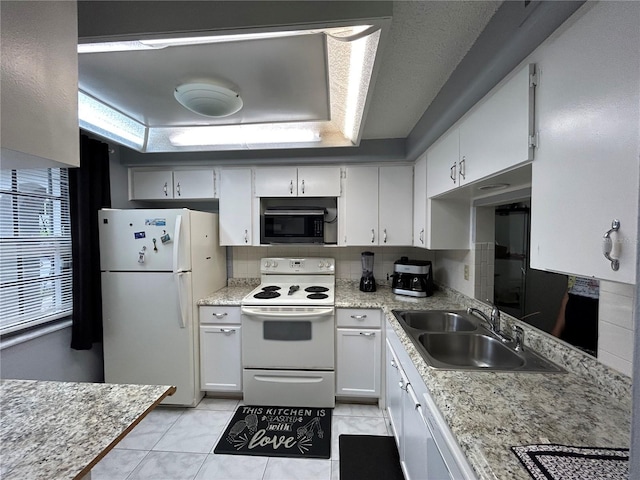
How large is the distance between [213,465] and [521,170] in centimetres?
242

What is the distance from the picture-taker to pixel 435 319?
6.34ft

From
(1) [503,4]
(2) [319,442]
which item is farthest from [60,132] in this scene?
(2) [319,442]

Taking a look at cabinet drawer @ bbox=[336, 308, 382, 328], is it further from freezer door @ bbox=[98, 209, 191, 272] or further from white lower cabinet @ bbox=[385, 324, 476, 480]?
freezer door @ bbox=[98, 209, 191, 272]

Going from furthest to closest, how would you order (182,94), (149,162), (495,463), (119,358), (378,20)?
(149,162) → (119,358) → (182,94) → (378,20) → (495,463)

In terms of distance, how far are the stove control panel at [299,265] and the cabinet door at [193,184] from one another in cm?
91

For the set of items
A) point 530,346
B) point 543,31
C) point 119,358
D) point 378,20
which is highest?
point 378,20

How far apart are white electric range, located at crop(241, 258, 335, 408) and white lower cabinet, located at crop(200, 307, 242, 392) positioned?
Answer: 3.8 inches

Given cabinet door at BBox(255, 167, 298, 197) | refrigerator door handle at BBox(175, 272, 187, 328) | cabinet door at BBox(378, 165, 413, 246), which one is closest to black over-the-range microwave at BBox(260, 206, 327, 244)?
cabinet door at BBox(255, 167, 298, 197)

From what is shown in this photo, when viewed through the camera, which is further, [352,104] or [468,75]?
[352,104]

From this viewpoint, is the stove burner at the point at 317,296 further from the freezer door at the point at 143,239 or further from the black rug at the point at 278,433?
the freezer door at the point at 143,239

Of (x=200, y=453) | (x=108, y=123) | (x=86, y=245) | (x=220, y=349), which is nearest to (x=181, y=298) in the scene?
(x=220, y=349)

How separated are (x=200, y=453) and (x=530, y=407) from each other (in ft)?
6.61

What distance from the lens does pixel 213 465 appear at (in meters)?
1.73

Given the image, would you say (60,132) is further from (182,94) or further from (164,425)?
(164,425)
